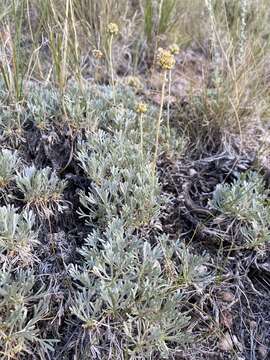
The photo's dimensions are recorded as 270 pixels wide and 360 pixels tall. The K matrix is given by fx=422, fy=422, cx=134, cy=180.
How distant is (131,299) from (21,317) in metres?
0.30

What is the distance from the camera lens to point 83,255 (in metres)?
1.31

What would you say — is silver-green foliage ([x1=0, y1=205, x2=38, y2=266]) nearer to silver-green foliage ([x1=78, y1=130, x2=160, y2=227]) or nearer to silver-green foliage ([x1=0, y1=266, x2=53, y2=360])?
silver-green foliage ([x1=0, y1=266, x2=53, y2=360])

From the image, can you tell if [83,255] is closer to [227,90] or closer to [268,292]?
[268,292]

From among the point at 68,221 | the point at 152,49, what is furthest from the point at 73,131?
the point at 152,49

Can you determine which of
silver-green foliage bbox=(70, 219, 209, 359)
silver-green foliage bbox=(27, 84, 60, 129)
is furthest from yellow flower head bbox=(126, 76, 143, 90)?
silver-green foliage bbox=(70, 219, 209, 359)

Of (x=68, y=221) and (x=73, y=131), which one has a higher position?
(x=73, y=131)

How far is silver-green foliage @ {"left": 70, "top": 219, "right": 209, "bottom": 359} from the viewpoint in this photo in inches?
45.4

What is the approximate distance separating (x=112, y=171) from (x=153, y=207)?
0.63 ft

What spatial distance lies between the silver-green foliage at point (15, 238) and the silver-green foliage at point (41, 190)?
11cm

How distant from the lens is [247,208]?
1.48 meters

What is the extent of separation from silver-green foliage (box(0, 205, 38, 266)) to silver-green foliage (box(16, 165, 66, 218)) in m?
0.11

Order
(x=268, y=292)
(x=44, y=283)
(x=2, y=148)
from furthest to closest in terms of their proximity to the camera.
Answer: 1. (x=2, y=148)
2. (x=268, y=292)
3. (x=44, y=283)

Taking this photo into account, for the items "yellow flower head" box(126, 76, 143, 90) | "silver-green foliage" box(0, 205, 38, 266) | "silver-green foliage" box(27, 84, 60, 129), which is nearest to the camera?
"silver-green foliage" box(0, 205, 38, 266)

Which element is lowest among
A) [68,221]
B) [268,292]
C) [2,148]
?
[268,292]
